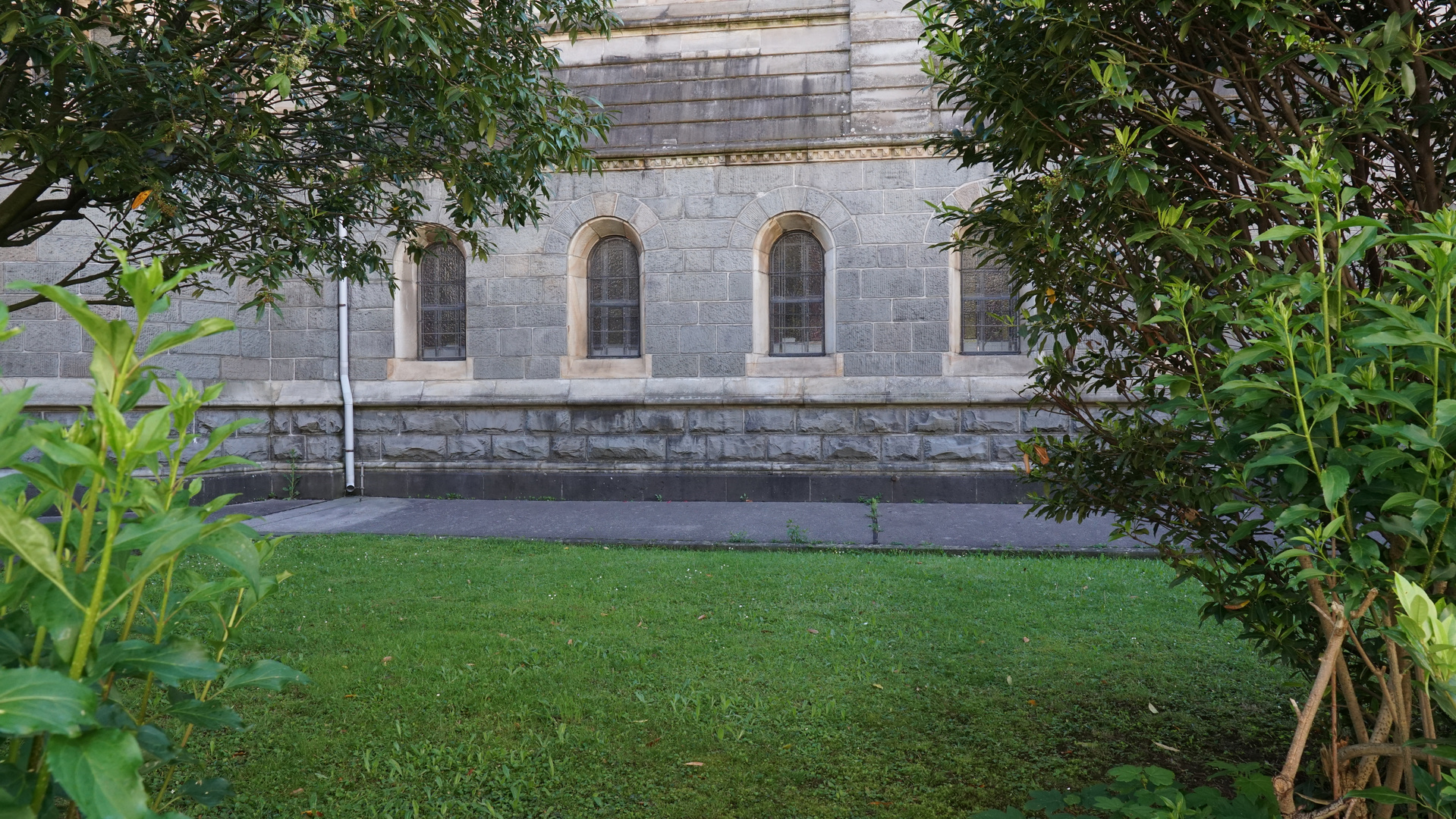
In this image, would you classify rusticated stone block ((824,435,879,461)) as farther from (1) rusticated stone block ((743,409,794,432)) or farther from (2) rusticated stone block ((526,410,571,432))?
(2) rusticated stone block ((526,410,571,432))

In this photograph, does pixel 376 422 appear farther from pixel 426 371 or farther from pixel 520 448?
pixel 520 448

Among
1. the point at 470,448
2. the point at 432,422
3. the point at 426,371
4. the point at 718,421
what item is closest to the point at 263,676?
the point at 718,421

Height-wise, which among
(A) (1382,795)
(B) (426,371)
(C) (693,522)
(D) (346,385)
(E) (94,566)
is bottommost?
(C) (693,522)

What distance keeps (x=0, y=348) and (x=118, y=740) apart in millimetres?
12184

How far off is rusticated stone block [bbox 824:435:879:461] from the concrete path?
70 centimetres

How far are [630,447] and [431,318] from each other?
140 inches

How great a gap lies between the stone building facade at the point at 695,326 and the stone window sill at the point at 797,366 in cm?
4

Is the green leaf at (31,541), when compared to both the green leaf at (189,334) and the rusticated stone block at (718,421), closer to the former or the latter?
the green leaf at (189,334)

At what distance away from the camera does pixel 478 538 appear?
9.12 m

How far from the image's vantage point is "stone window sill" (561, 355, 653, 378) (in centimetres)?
1234

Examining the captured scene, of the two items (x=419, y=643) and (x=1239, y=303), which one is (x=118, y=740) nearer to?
(x=1239, y=303)

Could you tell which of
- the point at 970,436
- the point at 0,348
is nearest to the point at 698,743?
the point at 970,436

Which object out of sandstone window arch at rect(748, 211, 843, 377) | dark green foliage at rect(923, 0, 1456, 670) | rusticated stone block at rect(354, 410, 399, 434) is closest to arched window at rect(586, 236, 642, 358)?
sandstone window arch at rect(748, 211, 843, 377)

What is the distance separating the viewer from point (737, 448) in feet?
39.1
